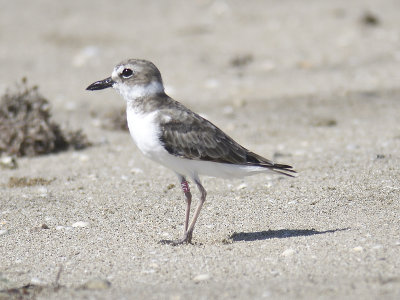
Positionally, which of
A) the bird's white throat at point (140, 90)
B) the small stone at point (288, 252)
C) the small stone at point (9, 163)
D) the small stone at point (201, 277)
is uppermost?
the bird's white throat at point (140, 90)

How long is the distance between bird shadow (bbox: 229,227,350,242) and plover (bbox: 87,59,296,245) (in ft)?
1.46

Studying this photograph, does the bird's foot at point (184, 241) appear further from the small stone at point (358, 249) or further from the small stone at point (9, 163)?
the small stone at point (9, 163)

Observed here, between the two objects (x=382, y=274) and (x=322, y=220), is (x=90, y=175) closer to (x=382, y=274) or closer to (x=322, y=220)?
(x=322, y=220)

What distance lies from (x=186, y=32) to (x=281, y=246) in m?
11.8

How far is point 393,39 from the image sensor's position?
51.0 ft

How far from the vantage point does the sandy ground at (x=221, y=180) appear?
5250mm

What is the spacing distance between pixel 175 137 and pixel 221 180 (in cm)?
235

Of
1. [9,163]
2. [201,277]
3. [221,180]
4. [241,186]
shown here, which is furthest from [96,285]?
[9,163]

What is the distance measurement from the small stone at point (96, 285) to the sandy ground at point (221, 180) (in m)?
0.02

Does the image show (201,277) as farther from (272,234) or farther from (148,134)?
(148,134)

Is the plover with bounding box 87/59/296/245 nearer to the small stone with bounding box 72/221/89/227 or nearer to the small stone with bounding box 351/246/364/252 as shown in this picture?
the small stone with bounding box 351/246/364/252

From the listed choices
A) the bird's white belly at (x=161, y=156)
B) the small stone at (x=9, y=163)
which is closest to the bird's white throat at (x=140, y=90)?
the bird's white belly at (x=161, y=156)

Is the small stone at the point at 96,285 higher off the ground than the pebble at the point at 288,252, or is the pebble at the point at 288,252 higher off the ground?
the pebble at the point at 288,252

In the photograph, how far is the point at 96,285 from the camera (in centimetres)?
501
